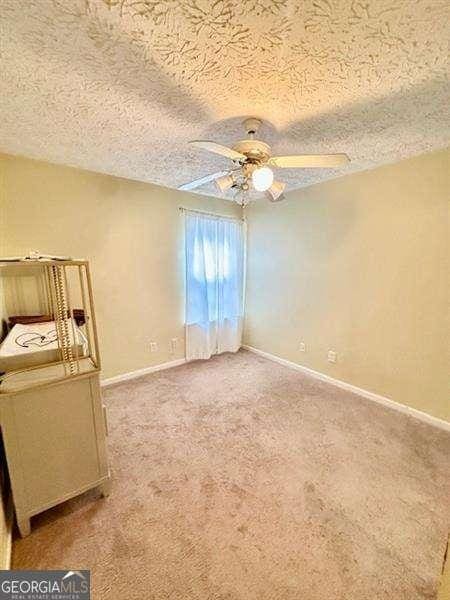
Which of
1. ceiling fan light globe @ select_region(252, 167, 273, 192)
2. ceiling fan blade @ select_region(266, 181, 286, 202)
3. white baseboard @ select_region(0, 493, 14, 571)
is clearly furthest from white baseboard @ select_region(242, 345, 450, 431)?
white baseboard @ select_region(0, 493, 14, 571)

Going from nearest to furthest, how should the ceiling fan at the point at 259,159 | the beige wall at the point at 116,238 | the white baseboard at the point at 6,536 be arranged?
the white baseboard at the point at 6,536, the ceiling fan at the point at 259,159, the beige wall at the point at 116,238

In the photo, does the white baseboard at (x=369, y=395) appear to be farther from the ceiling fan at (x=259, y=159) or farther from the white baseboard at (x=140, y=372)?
the ceiling fan at (x=259, y=159)

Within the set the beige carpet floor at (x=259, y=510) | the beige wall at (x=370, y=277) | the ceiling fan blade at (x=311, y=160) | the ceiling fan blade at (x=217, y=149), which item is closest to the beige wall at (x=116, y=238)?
the beige carpet floor at (x=259, y=510)

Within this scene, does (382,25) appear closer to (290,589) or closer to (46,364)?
(46,364)

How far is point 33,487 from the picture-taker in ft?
4.05

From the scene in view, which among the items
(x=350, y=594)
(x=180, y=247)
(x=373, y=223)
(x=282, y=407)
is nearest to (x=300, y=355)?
(x=282, y=407)

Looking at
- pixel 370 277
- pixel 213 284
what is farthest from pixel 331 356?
pixel 213 284

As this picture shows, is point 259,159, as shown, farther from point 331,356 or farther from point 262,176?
point 331,356

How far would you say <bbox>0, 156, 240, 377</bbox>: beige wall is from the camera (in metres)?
2.22

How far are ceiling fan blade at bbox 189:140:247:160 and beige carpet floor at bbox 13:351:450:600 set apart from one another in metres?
1.94

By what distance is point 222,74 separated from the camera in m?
1.20

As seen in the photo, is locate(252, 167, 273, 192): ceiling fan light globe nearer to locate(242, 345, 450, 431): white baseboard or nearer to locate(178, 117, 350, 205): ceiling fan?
locate(178, 117, 350, 205): ceiling fan

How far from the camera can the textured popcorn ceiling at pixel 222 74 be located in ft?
2.99

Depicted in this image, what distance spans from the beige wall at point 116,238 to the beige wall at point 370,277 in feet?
4.03
